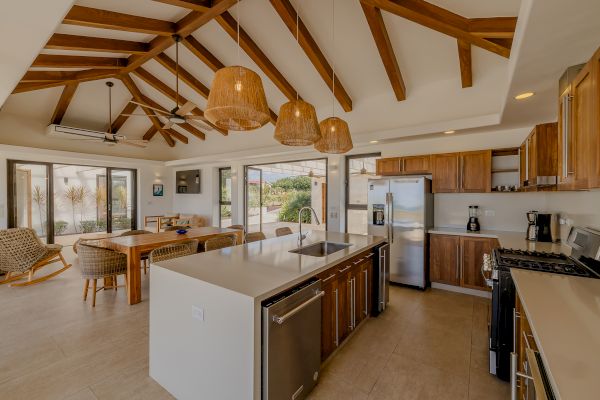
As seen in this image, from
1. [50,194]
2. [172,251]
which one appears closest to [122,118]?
[50,194]

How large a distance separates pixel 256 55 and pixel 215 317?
156 inches

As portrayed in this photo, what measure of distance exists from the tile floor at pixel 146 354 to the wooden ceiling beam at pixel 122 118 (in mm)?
5000

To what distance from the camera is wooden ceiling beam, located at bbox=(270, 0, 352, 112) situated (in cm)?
A: 330

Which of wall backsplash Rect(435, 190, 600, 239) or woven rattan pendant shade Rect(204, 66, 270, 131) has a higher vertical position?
woven rattan pendant shade Rect(204, 66, 270, 131)

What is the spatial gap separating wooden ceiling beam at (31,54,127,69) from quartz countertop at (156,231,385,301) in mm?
3950

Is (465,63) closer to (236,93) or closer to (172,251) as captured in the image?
(236,93)

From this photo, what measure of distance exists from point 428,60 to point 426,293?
3365 millimetres

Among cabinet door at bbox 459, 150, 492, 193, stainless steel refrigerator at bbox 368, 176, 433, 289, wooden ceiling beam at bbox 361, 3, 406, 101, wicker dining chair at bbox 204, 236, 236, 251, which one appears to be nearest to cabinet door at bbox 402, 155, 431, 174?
stainless steel refrigerator at bbox 368, 176, 433, 289

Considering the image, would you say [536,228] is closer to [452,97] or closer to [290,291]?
[452,97]

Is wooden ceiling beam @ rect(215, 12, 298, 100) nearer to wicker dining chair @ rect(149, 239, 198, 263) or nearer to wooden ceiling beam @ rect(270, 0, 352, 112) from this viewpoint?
wooden ceiling beam @ rect(270, 0, 352, 112)

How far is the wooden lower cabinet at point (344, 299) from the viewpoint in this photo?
85.3 inches

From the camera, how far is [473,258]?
3.74 meters

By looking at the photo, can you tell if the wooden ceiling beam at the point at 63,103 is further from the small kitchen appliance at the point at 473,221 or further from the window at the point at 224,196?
the small kitchen appliance at the point at 473,221

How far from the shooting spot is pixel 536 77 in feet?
7.22
